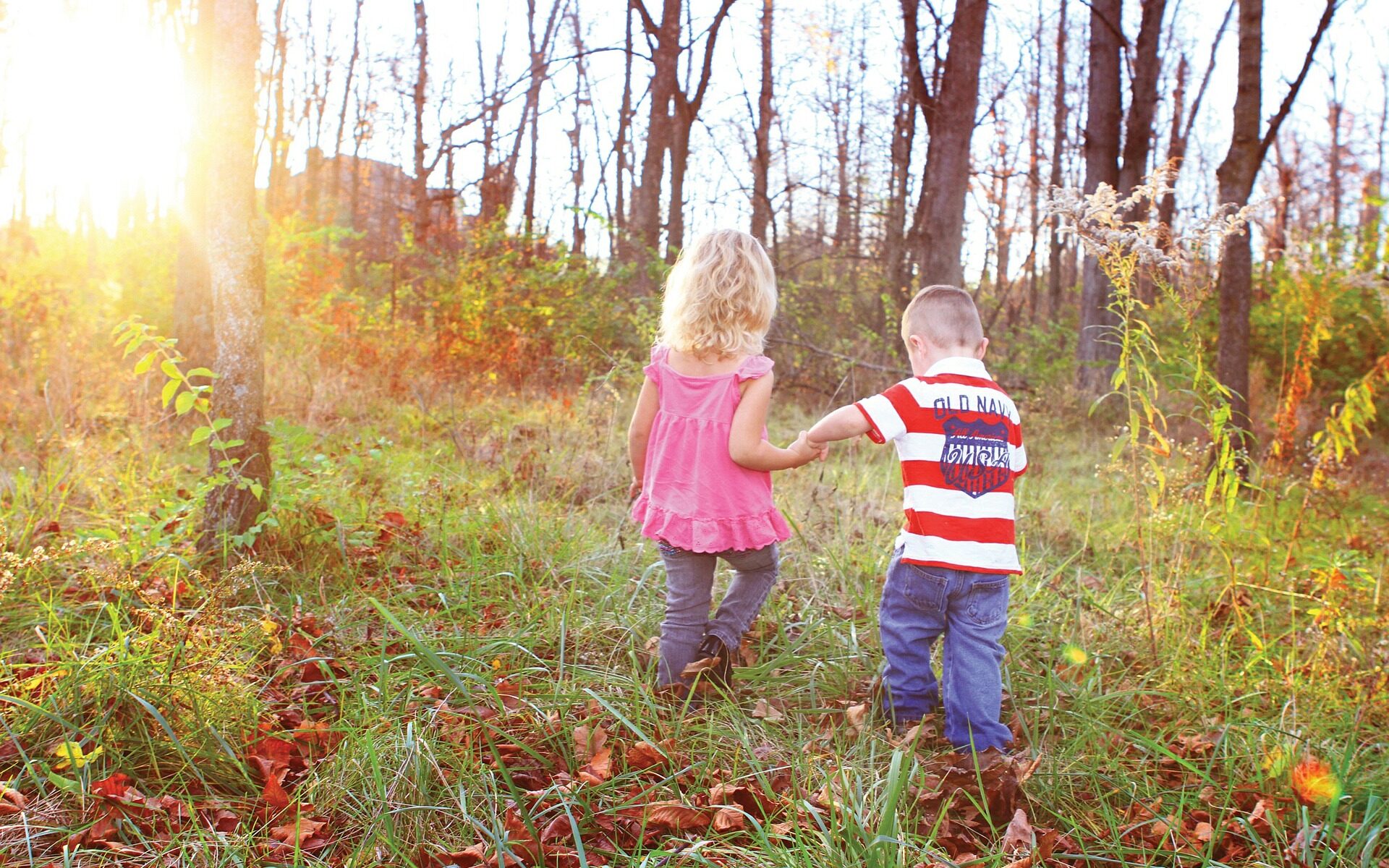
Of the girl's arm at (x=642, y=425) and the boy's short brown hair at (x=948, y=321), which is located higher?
the boy's short brown hair at (x=948, y=321)

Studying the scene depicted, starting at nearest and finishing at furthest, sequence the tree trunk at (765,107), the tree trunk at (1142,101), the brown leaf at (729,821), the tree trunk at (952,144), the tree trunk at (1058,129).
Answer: the brown leaf at (729,821) < the tree trunk at (952,144) < the tree trunk at (1142,101) < the tree trunk at (765,107) < the tree trunk at (1058,129)

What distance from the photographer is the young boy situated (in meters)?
2.54

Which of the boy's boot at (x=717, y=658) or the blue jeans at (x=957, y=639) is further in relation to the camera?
the boy's boot at (x=717, y=658)

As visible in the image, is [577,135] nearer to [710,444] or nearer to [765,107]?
[765,107]

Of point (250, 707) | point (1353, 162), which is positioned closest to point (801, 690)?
point (250, 707)

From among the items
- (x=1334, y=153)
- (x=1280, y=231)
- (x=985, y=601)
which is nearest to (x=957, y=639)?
(x=985, y=601)

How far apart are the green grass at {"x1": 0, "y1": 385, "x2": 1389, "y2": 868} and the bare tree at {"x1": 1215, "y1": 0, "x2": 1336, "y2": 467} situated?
195 cm

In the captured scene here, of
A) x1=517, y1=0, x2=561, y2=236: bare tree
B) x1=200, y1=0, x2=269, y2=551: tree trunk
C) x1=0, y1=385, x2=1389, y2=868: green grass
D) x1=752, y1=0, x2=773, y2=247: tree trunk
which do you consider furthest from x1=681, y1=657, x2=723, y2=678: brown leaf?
x1=517, y1=0, x2=561, y2=236: bare tree

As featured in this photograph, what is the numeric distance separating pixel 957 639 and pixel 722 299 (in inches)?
48.1

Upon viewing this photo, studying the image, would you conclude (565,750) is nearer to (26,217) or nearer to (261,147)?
(261,147)

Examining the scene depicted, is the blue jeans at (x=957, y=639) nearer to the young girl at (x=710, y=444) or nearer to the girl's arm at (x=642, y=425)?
the young girl at (x=710, y=444)

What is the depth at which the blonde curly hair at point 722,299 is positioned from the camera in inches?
108

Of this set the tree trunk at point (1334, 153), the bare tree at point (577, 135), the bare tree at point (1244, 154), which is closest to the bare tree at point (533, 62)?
the bare tree at point (577, 135)

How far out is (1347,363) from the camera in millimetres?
9141
